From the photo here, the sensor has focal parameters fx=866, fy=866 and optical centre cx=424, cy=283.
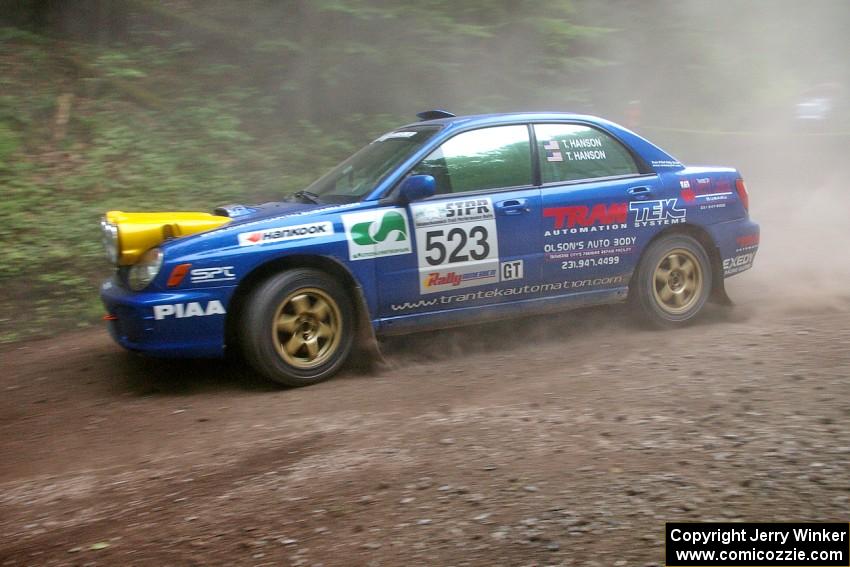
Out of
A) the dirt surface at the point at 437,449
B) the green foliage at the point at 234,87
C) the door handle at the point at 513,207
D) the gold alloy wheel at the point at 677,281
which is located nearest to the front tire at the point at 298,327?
the dirt surface at the point at 437,449

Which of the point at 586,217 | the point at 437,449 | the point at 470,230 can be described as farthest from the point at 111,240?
the point at 586,217

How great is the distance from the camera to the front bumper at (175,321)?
17.5 ft

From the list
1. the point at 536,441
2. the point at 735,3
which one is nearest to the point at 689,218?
the point at 536,441

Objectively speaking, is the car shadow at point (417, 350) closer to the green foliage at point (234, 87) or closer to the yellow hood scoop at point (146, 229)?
the yellow hood scoop at point (146, 229)

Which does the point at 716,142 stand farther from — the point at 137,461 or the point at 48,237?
the point at 137,461

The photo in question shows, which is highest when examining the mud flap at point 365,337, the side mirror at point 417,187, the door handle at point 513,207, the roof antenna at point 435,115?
the roof antenna at point 435,115

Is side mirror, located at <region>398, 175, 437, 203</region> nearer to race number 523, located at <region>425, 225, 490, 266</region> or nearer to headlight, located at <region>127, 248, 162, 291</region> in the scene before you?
race number 523, located at <region>425, 225, 490, 266</region>

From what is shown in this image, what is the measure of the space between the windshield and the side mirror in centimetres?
27

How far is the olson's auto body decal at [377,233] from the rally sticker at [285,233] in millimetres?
150

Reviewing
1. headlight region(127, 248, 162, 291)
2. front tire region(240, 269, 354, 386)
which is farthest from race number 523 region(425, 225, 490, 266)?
headlight region(127, 248, 162, 291)

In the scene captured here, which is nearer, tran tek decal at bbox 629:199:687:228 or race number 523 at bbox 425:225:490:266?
race number 523 at bbox 425:225:490:266

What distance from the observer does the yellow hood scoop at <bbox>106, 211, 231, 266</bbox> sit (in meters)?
5.59

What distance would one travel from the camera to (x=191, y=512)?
150 inches

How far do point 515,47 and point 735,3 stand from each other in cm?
903
